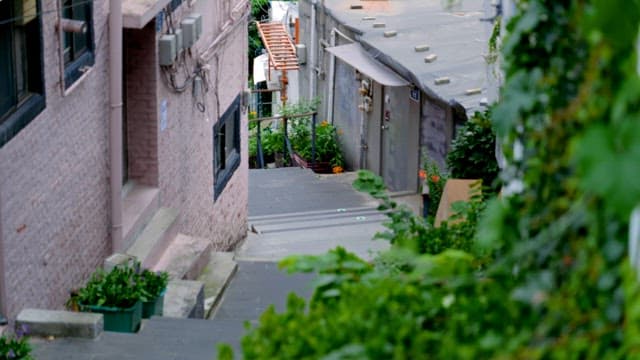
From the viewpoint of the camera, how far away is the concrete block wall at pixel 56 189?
8852 mm

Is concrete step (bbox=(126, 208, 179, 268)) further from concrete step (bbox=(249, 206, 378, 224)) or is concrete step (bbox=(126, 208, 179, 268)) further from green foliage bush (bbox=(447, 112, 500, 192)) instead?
concrete step (bbox=(249, 206, 378, 224))

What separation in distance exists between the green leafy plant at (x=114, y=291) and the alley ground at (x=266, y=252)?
28 cm

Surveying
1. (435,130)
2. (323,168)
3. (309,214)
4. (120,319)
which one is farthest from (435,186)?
(323,168)

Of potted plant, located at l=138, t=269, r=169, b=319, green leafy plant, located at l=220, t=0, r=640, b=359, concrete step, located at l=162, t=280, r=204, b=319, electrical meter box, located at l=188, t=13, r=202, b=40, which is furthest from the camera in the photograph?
electrical meter box, located at l=188, t=13, r=202, b=40

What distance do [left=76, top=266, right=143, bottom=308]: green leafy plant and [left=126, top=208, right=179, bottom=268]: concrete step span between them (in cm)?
173

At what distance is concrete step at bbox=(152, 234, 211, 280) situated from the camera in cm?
1266

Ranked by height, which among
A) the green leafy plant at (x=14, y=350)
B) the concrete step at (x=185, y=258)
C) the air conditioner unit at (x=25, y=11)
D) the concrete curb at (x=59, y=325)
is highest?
the air conditioner unit at (x=25, y=11)

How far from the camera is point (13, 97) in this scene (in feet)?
29.4

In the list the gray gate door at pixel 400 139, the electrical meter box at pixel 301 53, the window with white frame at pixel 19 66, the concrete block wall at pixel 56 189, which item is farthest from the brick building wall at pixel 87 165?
the electrical meter box at pixel 301 53

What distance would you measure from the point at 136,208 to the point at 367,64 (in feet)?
32.6

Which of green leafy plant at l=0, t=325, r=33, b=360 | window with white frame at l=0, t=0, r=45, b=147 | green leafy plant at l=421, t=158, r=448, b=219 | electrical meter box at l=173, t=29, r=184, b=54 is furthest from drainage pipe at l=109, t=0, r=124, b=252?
Answer: green leafy plant at l=421, t=158, r=448, b=219

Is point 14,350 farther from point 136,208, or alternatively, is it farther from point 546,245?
point 546,245

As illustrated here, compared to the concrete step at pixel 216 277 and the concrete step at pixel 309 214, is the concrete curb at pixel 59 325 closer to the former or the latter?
the concrete step at pixel 216 277

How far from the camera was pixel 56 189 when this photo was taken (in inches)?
389
